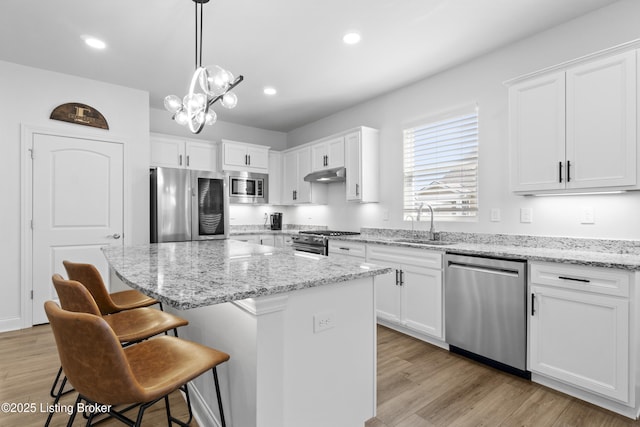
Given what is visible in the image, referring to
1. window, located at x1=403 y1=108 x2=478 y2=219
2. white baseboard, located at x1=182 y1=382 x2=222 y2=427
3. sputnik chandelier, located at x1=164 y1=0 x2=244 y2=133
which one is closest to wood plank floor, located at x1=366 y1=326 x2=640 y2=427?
white baseboard, located at x1=182 y1=382 x2=222 y2=427

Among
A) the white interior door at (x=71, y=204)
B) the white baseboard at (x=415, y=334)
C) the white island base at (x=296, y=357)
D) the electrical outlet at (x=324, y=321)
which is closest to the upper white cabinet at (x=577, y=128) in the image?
the white baseboard at (x=415, y=334)

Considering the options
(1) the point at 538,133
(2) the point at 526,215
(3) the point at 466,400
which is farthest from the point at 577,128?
(3) the point at 466,400

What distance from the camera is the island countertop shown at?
115 cm

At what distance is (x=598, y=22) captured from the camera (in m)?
2.41

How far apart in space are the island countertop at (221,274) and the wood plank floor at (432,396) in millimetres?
930

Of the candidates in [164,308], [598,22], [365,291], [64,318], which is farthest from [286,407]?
[598,22]

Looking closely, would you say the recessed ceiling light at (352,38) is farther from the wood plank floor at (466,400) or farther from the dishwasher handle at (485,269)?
the wood plank floor at (466,400)

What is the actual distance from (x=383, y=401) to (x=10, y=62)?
187 inches

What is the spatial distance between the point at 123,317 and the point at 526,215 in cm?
312

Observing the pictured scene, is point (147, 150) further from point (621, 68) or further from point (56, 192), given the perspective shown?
point (621, 68)

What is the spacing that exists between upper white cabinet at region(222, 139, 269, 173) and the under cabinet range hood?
3.05 feet

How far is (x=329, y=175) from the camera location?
4.52 m

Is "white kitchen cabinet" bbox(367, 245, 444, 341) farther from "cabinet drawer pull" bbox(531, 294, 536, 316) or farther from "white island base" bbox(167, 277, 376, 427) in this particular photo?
"white island base" bbox(167, 277, 376, 427)

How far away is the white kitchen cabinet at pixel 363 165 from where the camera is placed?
407 cm
